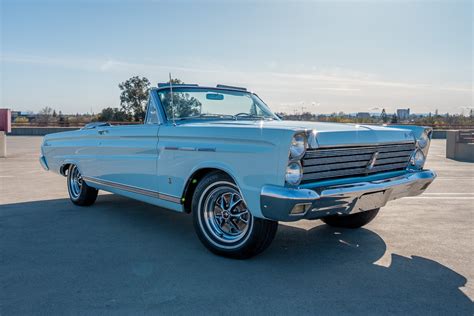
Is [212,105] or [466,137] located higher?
[212,105]

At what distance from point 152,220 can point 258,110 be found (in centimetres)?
194

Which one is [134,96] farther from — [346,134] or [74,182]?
[346,134]

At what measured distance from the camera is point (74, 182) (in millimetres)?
6598

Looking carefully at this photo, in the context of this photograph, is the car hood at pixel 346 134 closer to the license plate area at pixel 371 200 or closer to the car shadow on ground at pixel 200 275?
the license plate area at pixel 371 200

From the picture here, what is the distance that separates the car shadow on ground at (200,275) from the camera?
297cm

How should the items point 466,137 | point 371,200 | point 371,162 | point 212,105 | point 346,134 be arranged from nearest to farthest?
point 346,134
point 371,200
point 371,162
point 212,105
point 466,137

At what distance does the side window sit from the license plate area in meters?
2.37

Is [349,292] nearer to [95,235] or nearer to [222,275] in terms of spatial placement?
[222,275]

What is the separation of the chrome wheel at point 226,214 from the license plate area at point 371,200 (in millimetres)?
984

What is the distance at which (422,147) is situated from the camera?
15.1ft

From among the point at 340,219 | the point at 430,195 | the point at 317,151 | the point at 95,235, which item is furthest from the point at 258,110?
the point at 430,195

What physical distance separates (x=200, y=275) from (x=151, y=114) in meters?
2.18

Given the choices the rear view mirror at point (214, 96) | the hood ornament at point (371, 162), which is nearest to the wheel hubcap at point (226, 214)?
the hood ornament at point (371, 162)

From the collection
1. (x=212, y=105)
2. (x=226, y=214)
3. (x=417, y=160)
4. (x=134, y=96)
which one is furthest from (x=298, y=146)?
(x=134, y=96)
